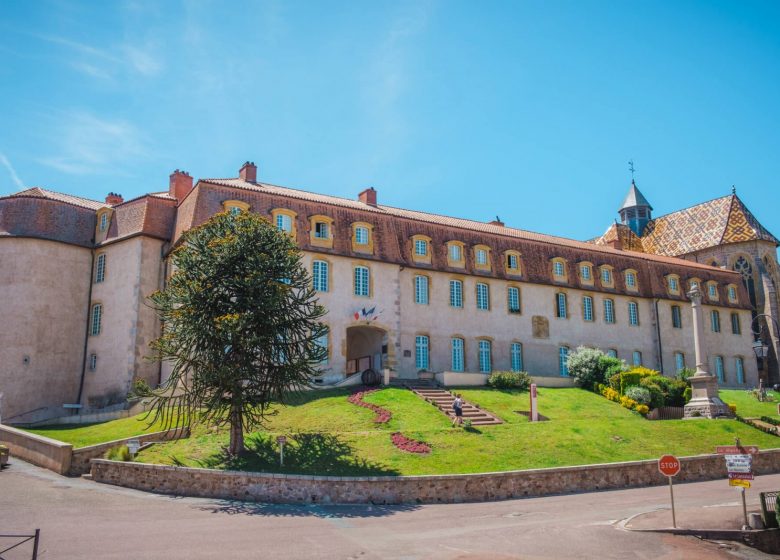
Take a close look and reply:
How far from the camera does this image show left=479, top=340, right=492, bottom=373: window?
37.7 m

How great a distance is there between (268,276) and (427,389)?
1150 cm

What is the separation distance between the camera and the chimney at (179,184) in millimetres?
35938

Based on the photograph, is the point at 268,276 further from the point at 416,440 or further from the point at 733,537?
the point at 733,537

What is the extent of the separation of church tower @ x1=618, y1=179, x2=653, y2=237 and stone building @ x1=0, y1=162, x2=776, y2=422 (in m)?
27.9

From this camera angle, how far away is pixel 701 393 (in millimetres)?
30797

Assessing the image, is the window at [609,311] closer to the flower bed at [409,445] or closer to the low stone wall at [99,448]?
the flower bed at [409,445]

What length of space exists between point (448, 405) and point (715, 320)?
28.0 meters

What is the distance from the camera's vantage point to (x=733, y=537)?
52.6 feet

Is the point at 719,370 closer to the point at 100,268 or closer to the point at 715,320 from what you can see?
the point at 715,320

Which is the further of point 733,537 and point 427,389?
point 427,389

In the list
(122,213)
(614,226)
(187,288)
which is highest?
(614,226)

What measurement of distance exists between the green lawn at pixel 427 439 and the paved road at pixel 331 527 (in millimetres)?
1838

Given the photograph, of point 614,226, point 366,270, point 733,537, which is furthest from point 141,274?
point 614,226

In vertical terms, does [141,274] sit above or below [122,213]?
below
